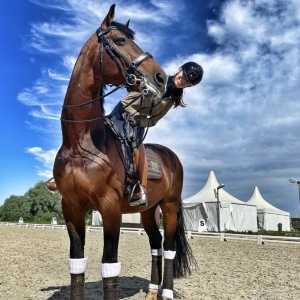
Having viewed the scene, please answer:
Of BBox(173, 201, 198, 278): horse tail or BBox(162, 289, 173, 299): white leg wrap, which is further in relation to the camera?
BBox(173, 201, 198, 278): horse tail

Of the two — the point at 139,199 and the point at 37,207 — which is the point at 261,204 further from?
the point at 37,207

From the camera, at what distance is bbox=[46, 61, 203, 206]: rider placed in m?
3.55

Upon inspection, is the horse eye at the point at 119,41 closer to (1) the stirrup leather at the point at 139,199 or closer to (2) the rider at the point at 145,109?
(2) the rider at the point at 145,109

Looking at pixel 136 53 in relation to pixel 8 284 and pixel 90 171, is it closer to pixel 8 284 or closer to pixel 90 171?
pixel 90 171

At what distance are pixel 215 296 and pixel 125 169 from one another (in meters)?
2.87

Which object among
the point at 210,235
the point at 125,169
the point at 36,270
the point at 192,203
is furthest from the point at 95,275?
the point at 192,203

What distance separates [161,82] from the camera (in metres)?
3.14

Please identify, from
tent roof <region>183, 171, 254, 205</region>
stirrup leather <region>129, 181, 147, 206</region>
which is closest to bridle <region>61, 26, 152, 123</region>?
stirrup leather <region>129, 181, 147, 206</region>

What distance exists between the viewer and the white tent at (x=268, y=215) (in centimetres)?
3067

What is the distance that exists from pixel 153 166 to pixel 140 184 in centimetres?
75

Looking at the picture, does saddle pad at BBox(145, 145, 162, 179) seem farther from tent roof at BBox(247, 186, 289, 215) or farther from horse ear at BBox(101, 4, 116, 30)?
tent roof at BBox(247, 186, 289, 215)

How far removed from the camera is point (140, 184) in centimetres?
374

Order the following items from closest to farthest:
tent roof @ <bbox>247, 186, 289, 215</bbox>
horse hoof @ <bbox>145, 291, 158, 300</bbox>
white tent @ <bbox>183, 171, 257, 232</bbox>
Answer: horse hoof @ <bbox>145, 291, 158, 300</bbox> → white tent @ <bbox>183, 171, 257, 232</bbox> → tent roof @ <bbox>247, 186, 289, 215</bbox>

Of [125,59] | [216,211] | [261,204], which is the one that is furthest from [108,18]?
[261,204]
